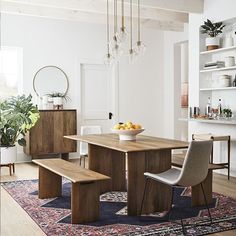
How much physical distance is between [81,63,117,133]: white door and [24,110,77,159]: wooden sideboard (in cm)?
74

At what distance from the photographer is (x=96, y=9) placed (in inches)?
253

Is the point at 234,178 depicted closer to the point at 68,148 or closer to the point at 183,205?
the point at 183,205

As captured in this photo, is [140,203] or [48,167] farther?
[48,167]

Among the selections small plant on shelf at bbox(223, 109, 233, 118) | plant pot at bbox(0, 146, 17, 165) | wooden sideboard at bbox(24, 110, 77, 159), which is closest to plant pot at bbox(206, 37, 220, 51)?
small plant on shelf at bbox(223, 109, 233, 118)

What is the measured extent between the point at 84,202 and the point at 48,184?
109 cm

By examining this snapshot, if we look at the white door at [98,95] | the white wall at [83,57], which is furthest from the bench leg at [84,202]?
the white door at [98,95]

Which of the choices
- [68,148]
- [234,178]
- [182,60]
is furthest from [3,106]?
[182,60]

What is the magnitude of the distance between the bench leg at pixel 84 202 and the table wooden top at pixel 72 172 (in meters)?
0.08

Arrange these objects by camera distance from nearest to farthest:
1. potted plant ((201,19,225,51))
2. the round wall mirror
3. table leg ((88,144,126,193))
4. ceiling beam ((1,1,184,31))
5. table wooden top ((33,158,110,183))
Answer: table wooden top ((33,158,110,183)), table leg ((88,144,126,193)), potted plant ((201,19,225,51)), ceiling beam ((1,1,184,31)), the round wall mirror

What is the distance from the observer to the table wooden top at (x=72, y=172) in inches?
149

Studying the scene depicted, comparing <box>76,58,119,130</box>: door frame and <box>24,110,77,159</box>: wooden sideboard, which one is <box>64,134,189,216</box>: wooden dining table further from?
<box>76,58,119,130</box>: door frame

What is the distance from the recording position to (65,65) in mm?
7887

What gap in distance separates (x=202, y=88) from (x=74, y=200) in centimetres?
343

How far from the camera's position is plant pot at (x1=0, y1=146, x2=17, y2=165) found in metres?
6.14
